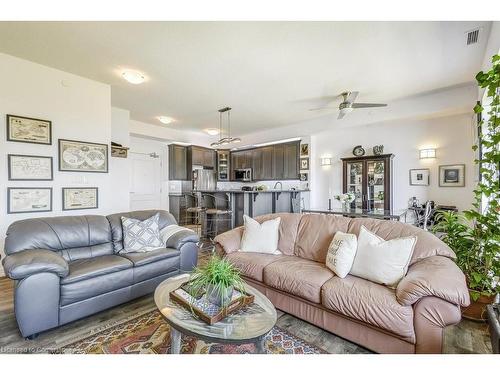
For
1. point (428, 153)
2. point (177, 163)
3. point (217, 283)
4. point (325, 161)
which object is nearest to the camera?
point (217, 283)

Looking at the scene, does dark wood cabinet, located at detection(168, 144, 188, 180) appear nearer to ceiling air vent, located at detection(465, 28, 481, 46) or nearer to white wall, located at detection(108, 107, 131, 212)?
white wall, located at detection(108, 107, 131, 212)

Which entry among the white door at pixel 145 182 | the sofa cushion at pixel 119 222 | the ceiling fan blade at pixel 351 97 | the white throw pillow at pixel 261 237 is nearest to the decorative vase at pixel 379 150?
the ceiling fan blade at pixel 351 97

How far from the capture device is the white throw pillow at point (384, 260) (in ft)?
6.11

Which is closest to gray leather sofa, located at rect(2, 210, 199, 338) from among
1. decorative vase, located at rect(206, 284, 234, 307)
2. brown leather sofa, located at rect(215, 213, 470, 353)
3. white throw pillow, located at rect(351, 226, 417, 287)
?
brown leather sofa, located at rect(215, 213, 470, 353)

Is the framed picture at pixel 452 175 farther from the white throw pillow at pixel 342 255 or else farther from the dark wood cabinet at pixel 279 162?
the white throw pillow at pixel 342 255

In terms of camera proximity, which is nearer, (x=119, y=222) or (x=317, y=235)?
(x=317, y=235)

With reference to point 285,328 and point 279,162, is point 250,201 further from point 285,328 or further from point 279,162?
point 285,328

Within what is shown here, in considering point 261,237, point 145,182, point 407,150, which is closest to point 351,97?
point 407,150

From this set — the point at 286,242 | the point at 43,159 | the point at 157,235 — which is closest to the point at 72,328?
the point at 157,235

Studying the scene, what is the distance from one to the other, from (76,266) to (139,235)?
683 millimetres

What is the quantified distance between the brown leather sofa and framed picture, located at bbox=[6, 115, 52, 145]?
3.02 m

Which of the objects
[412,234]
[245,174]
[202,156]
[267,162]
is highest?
[202,156]

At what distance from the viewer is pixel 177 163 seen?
7062 mm
